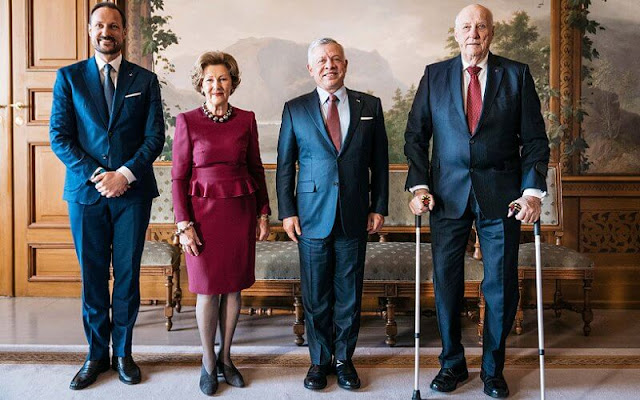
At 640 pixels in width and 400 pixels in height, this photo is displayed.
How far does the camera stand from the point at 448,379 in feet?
9.34

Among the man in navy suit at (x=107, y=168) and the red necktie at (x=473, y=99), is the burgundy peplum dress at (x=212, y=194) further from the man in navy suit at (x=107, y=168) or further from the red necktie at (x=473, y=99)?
the red necktie at (x=473, y=99)

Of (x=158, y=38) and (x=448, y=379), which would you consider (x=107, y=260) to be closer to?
(x=448, y=379)

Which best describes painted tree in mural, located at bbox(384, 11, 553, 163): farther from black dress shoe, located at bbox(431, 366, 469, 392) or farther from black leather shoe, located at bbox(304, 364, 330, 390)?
black leather shoe, located at bbox(304, 364, 330, 390)

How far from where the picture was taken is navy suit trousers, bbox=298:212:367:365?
9.25 ft

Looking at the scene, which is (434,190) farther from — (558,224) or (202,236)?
(558,224)

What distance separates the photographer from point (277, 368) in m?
3.17

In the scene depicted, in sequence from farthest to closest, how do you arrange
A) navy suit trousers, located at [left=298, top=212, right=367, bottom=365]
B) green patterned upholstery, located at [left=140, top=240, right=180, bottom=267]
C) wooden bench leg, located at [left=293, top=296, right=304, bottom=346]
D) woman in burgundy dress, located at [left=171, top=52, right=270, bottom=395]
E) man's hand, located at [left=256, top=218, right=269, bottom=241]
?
green patterned upholstery, located at [left=140, top=240, right=180, bottom=267] < wooden bench leg, located at [left=293, top=296, right=304, bottom=346] < man's hand, located at [left=256, top=218, right=269, bottom=241] < navy suit trousers, located at [left=298, top=212, right=367, bottom=365] < woman in burgundy dress, located at [left=171, top=52, right=270, bottom=395]

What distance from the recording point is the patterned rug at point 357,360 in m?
3.23

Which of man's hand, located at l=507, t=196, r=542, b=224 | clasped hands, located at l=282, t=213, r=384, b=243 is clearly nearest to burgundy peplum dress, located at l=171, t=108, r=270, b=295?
clasped hands, located at l=282, t=213, r=384, b=243

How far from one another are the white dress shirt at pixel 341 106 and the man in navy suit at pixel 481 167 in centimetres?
31

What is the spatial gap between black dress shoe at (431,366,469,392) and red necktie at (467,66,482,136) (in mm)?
1124

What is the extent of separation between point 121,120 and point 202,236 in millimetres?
670

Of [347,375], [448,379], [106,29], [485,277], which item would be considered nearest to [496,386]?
[448,379]

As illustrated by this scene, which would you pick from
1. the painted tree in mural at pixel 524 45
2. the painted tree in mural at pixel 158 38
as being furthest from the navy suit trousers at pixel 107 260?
the painted tree in mural at pixel 524 45
